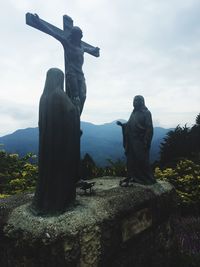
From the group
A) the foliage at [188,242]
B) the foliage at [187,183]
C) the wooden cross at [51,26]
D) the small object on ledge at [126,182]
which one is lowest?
the foliage at [188,242]

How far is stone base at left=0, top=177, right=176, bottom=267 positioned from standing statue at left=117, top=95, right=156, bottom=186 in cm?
59

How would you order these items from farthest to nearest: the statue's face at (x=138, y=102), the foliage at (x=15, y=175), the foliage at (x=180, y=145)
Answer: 1. the foliage at (x=180, y=145)
2. the foliage at (x=15, y=175)
3. the statue's face at (x=138, y=102)

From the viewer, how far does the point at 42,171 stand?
5355 mm

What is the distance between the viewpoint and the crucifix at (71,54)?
7.57 meters

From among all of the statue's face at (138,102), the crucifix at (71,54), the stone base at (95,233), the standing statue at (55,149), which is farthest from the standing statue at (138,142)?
the standing statue at (55,149)

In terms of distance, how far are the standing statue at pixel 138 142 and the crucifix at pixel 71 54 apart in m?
1.35

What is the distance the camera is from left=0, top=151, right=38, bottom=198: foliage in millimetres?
12639

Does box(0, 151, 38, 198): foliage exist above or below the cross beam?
below

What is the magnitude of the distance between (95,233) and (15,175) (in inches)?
364

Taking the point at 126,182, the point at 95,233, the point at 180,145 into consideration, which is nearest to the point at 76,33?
the point at 126,182

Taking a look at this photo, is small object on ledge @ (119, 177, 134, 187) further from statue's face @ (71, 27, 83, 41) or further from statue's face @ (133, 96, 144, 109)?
statue's face @ (71, 27, 83, 41)

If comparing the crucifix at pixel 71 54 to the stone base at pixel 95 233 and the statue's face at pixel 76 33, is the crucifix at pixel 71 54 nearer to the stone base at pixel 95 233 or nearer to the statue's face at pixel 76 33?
the statue's face at pixel 76 33

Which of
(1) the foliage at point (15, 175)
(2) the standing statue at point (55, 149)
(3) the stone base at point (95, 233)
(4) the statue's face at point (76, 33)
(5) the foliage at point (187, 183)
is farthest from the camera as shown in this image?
(5) the foliage at point (187, 183)

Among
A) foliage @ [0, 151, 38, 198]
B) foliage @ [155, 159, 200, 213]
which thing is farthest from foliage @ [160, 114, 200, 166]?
foliage @ [0, 151, 38, 198]
